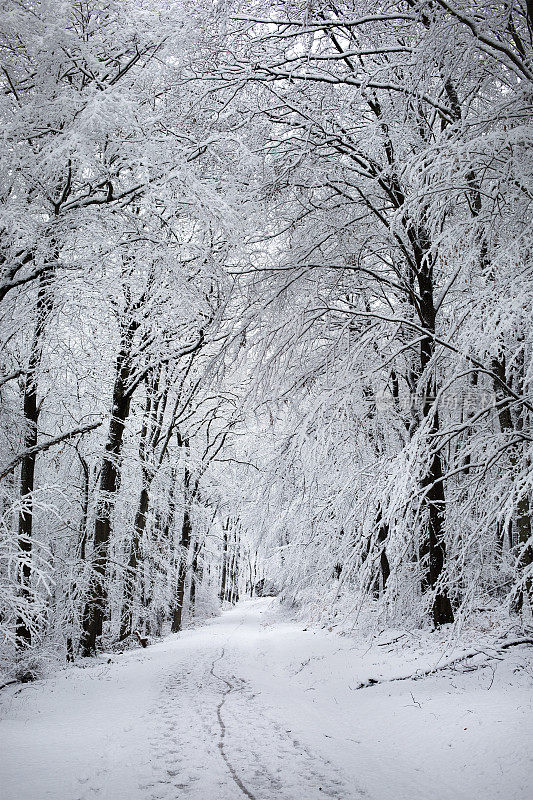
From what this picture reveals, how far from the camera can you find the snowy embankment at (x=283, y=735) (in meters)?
4.25

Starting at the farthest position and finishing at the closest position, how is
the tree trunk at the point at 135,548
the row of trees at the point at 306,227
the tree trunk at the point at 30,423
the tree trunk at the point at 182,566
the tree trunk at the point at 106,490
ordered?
1. the tree trunk at the point at 182,566
2. the tree trunk at the point at 135,548
3. the tree trunk at the point at 106,490
4. the tree trunk at the point at 30,423
5. the row of trees at the point at 306,227

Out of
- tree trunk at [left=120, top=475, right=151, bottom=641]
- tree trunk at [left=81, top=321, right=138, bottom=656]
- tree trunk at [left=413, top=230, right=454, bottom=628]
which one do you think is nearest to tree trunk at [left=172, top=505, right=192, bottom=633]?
tree trunk at [left=120, top=475, right=151, bottom=641]

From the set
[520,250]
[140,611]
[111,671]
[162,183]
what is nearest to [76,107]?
[162,183]

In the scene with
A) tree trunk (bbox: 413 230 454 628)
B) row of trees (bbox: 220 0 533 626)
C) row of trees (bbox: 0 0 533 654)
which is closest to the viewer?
row of trees (bbox: 220 0 533 626)

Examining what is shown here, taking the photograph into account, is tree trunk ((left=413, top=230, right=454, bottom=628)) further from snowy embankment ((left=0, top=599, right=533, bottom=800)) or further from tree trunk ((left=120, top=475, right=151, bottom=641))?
tree trunk ((left=120, top=475, right=151, bottom=641))

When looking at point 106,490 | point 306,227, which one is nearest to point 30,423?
point 106,490

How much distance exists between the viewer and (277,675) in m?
10.8

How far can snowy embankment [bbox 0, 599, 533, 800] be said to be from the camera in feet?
14.0

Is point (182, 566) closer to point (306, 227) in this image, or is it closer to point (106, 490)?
point (106, 490)

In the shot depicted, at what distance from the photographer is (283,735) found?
5.95m

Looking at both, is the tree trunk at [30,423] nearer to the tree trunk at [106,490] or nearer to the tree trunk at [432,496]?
the tree trunk at [106,490]

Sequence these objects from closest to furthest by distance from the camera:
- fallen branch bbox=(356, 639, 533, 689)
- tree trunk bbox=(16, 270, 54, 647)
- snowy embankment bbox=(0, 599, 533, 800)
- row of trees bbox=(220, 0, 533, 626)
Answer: row of trees bbox=(220, 0, 533, 626) → snowy embankment bbox=(0, 599, 533, 800) → fallen branch bbox=(356, 639, 533, 689) → tree trunk bbox=(16, 270, 54, 647)

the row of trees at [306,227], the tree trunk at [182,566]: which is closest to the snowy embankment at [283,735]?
the row of trees at [306,227]

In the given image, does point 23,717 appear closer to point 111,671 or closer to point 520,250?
point 111,671
